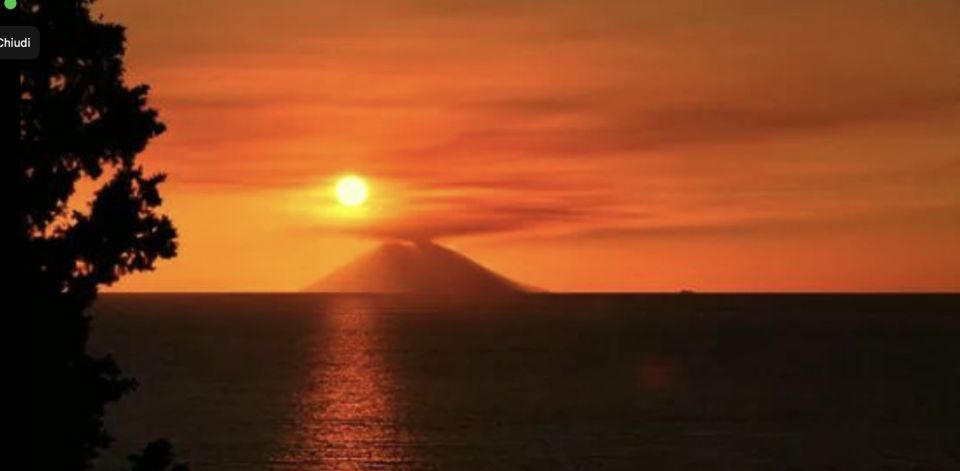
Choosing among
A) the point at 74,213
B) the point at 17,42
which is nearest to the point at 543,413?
the point at 74,213

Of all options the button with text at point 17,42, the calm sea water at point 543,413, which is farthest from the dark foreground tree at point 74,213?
the calm sea water at point 543,413

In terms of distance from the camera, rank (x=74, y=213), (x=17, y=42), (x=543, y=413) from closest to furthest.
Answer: (x=17, y=42) → (x=74, y=213) → (x=543, y=413)

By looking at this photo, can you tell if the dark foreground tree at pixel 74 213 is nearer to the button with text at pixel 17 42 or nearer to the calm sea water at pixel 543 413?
the button with text at pixel 17 42

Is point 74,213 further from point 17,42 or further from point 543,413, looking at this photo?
point 543,413

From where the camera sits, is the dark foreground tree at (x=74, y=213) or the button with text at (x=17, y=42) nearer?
the button with text at (x=17, y=42)

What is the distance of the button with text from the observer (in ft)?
41.3

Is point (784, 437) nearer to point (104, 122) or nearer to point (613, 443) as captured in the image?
point (613, 443)

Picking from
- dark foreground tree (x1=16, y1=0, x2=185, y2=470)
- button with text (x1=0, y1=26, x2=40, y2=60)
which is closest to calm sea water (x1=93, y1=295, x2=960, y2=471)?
dark foreground tree (x1=16, y1=0, x2=185, y2=470)

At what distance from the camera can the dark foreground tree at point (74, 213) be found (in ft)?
76.4

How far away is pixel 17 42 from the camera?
12844 millimetres

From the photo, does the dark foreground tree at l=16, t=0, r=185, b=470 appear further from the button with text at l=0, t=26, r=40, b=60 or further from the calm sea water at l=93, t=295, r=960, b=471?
the calm sea water at l=93, t=295, r=960, b=471

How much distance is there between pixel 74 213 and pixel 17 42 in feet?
40.8

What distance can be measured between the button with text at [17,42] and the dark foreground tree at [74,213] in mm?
10367

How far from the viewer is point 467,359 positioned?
176 m
